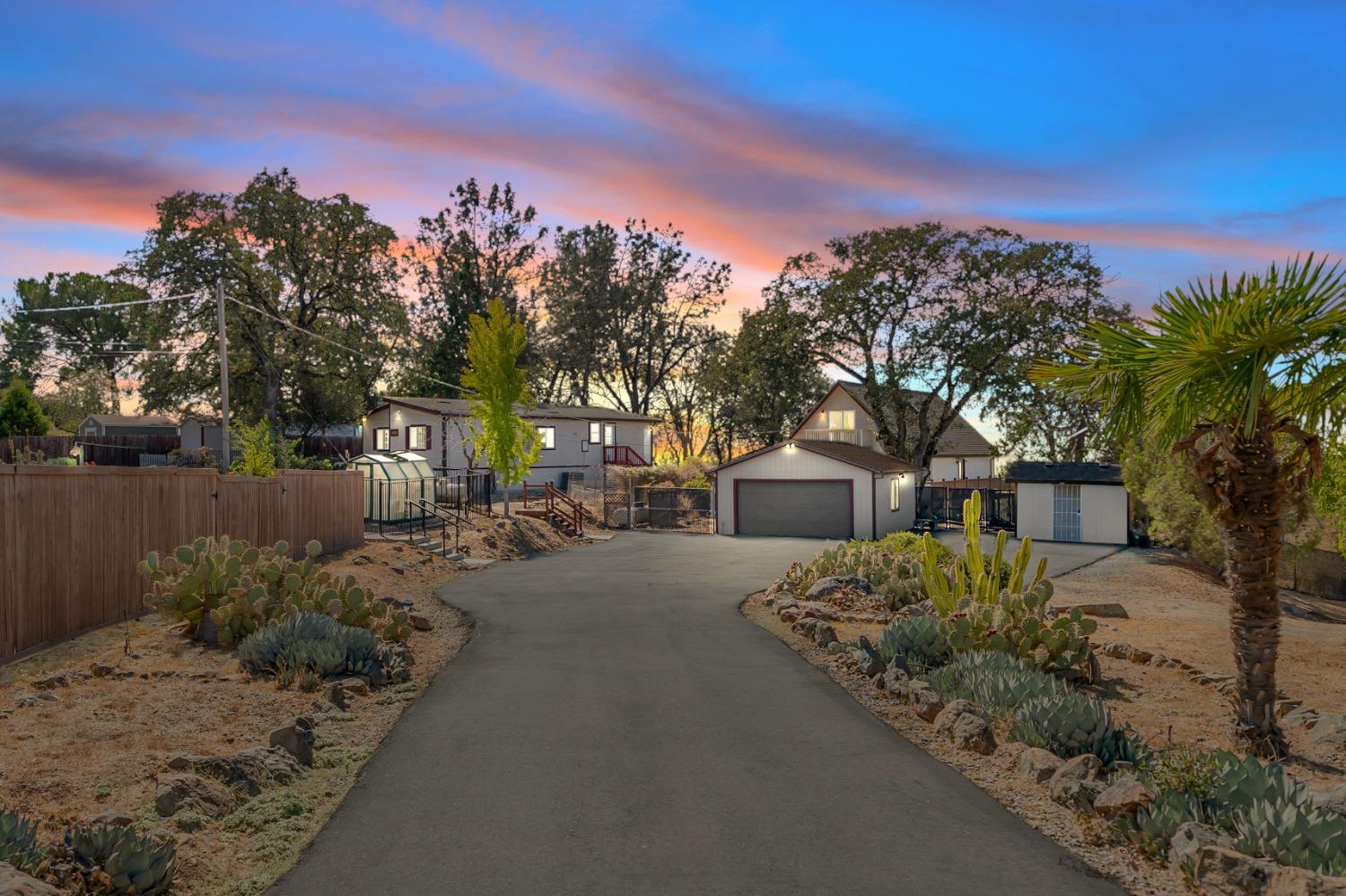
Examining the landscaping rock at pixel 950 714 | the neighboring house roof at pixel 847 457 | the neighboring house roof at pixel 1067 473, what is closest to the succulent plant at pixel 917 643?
the landscaping rock at pixel 950 714

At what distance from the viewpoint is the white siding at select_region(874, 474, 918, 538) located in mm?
39688

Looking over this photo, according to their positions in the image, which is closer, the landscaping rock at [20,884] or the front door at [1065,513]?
the landscaping rock at [20,884]

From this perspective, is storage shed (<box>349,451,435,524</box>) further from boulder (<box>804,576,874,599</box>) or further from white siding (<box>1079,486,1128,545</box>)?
white siding (<box>1079,486,1128,545</box>)

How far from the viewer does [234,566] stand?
13797 millimetres

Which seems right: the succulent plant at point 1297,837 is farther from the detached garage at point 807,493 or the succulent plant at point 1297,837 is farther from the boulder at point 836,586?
the detached garage at point 807,493

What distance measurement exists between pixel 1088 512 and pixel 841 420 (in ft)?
55.9

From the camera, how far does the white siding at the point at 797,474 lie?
3919 centimetres

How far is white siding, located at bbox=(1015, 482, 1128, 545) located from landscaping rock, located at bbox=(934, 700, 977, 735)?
30.2m

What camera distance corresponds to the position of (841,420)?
172ft

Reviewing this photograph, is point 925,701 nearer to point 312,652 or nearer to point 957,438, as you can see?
point 312,652

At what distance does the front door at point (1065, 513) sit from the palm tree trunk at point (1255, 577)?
29940 mm

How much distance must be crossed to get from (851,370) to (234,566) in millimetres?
38783

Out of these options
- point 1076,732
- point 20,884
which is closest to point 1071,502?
point 1076,732

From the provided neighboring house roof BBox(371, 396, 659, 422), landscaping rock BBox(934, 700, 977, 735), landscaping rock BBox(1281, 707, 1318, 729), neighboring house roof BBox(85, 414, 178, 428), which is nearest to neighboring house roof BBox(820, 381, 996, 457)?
neighboring house roof BBox(371, 396, 659, 422)
